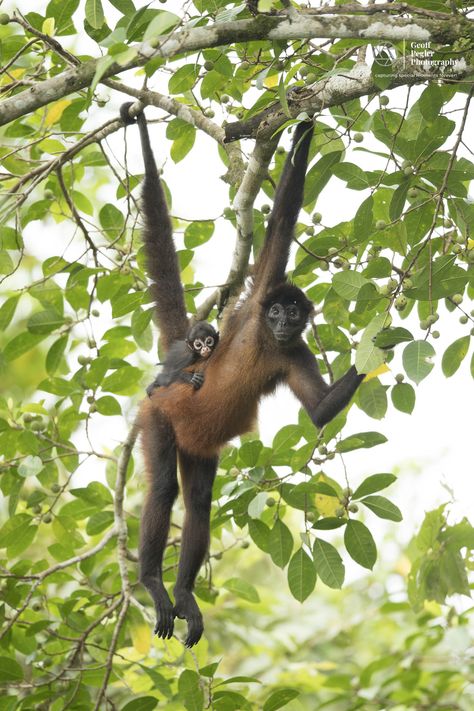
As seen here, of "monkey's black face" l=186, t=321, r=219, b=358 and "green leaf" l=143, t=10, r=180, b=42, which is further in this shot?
"monkey's black face" l=186, t=321, r=219, b=358

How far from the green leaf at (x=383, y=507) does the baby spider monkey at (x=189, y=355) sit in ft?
6.43

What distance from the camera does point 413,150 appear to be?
4227 mm

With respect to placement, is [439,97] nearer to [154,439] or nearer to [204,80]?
[204,80]

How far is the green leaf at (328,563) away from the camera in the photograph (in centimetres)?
464

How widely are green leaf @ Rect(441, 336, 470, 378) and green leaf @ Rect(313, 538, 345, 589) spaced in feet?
4.04

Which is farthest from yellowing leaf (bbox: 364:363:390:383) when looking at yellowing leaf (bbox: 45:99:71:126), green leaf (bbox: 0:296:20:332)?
yellowing leaf (bbox: 45:99:71:126)

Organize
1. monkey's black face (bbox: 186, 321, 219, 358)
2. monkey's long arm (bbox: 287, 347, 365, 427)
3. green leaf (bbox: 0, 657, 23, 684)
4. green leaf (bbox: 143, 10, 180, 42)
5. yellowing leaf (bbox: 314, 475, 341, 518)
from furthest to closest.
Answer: monkey's black face (bbox: 186, 321, 219, 358) → green leaf (bbox: 0, 657, 23, 684) → monkey's long arm (bbox: 287, 347, 365, 427) → yellowing leaf (bbox: 314, 475, 341, 518) → green leaf (bbox: 143, 10, 180, 42)

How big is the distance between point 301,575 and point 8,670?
209 cm

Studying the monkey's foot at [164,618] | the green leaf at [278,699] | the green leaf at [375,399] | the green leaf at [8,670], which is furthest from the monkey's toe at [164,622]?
the green leaf at [375,399]

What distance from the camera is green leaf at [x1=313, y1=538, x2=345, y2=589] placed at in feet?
15.2

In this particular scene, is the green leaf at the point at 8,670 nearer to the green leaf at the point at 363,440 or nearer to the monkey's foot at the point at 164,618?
the monkey's foot at the point at 164,618

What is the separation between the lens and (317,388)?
19.0 ft

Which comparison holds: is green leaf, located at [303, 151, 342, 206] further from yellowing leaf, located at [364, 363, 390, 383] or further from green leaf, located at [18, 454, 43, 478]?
green leaf, located at [18, 454, 43, 478]

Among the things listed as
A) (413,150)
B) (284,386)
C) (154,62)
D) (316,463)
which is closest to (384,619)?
(284,386)
